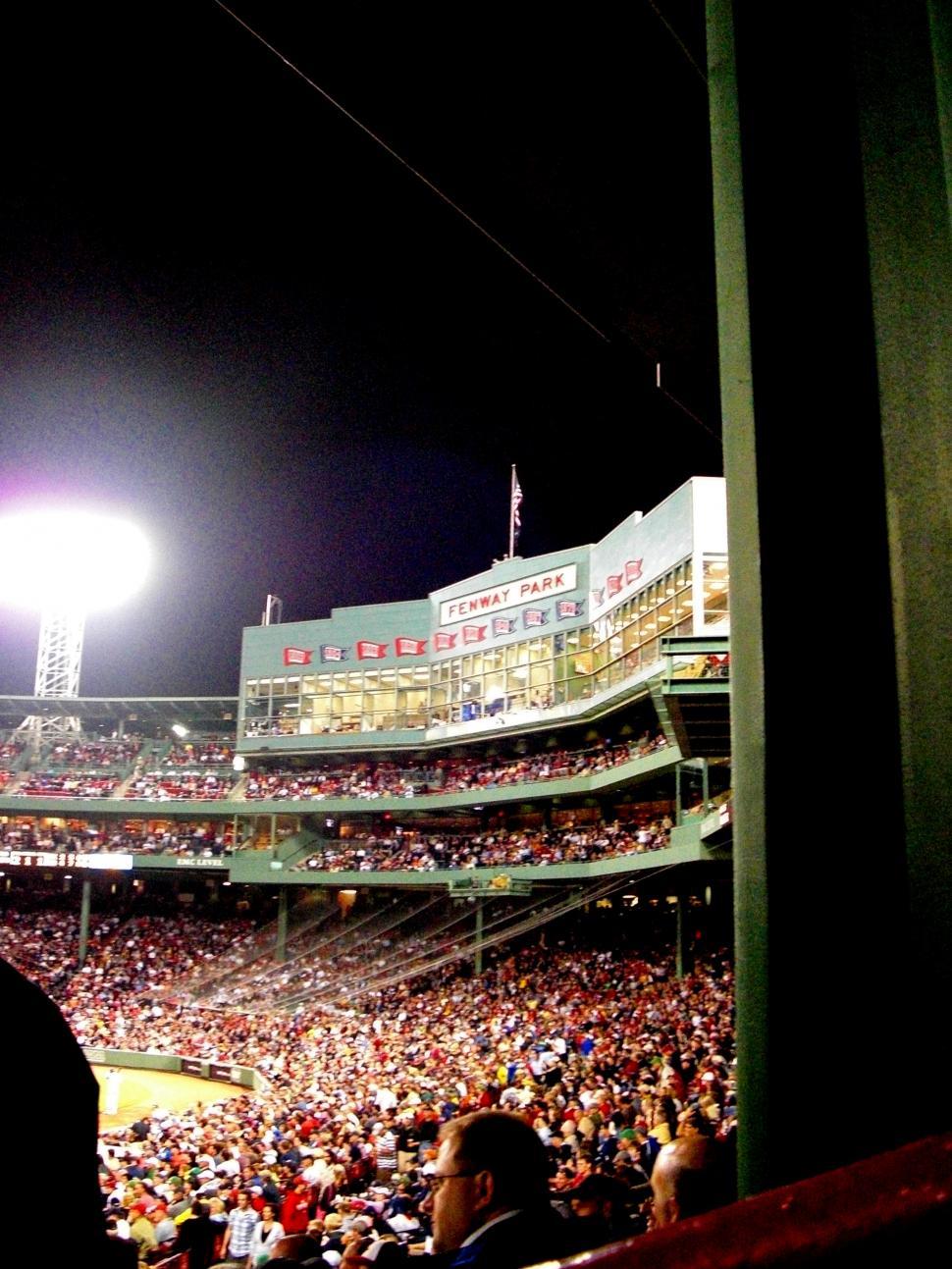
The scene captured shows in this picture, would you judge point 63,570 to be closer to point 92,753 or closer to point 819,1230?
point 92,753

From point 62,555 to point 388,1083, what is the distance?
3422 cm

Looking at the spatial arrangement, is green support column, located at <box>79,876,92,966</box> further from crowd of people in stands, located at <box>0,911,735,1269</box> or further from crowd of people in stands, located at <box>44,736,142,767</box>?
crowd of people in stands, located at <box>44,736,142,767</box>

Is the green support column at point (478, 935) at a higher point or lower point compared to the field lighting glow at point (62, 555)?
lower

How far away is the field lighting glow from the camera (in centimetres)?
4419

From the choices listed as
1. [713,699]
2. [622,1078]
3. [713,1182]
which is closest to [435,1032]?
[622,1078]

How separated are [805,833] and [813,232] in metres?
1.30

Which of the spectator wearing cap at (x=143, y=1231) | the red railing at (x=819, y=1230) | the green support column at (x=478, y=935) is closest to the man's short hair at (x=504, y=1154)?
the red railing at (x=819, y=1230)

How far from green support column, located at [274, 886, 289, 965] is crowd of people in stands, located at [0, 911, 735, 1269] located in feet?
5.63

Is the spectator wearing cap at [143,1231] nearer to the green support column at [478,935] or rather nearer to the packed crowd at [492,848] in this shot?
the packed crowd at [492,848]

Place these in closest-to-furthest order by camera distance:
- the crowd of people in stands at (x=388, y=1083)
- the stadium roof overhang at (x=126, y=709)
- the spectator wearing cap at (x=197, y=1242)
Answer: the spectator wearing cap at (x=197, y=1242) < the crowd of people in stands at (x=388, y=1083) < the stadium roof overhang at (x=126, y=709)

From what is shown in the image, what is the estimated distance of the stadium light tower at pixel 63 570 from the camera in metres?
44.2

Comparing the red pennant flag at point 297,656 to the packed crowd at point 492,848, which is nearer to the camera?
the packed crowd at point 492,848

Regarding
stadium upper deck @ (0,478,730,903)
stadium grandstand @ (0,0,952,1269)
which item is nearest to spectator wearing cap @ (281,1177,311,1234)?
stadium grandstand @ (0,0,952,1269)

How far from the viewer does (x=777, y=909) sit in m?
1.73
